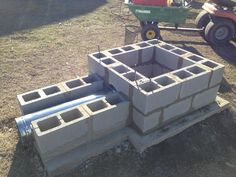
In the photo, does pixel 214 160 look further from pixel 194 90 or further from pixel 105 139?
pixel 105 139

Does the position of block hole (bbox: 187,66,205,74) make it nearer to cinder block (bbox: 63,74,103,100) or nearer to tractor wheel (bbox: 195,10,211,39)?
cinder block (bbox: 63,74,103,100)

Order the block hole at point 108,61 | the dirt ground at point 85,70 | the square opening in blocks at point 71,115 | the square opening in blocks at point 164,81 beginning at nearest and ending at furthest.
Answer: the square opening in blocks at point 71,115, the dirt ground at point 85,70, the square opening in blocks at point 164,81, the block hole at point 108,61

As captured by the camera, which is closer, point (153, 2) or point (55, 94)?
point (55, 94)

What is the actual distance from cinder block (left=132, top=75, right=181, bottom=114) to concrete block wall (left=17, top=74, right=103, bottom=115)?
104 centimetres

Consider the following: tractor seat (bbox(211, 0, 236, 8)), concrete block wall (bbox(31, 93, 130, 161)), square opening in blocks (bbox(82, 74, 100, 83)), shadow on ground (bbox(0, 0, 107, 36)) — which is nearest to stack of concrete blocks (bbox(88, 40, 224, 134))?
square opening in blocks (bbox(82, 74, 100, 83))

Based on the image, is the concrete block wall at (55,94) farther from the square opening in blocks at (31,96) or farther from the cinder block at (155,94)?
the cinder block at (155,94)

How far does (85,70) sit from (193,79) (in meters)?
3.40

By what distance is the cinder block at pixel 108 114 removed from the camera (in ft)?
15.8

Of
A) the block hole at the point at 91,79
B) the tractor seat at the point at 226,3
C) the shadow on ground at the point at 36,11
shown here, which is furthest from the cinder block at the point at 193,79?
the shadow on ground at the point at 36,11

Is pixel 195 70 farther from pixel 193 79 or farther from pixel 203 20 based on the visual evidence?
pixel 203 20

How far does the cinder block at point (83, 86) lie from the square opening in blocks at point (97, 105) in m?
0.64

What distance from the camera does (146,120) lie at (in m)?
5.05

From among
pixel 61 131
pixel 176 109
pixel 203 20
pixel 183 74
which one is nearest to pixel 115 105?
pixel 61 131

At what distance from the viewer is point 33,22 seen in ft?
36.2
